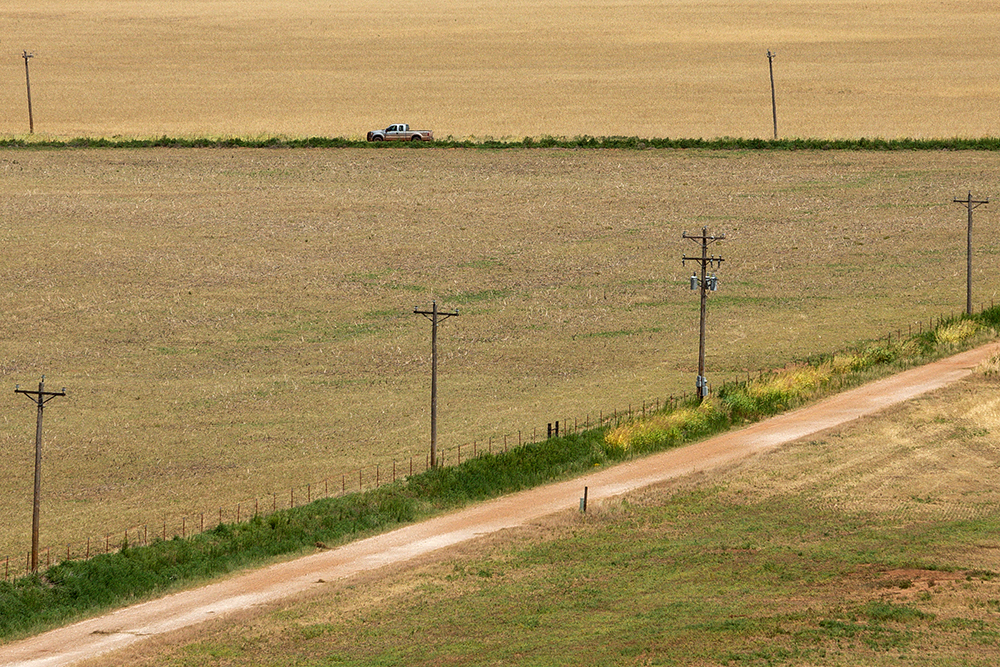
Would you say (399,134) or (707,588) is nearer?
(707,588)

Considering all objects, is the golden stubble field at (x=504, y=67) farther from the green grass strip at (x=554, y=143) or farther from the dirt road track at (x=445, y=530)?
the dirt road track at (x=445, y=530)

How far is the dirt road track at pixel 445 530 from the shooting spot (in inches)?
1459

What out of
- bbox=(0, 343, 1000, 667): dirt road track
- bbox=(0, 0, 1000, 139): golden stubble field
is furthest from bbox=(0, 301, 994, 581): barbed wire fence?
bbox=(0, 0, 1000, 139): golden stubble field

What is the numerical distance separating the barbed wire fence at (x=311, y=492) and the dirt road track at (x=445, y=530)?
2.83 meters

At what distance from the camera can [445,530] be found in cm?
4531

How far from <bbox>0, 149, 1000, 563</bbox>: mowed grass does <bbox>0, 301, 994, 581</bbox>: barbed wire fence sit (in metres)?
0.34

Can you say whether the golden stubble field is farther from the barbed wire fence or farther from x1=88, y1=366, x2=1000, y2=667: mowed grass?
x1=88, y1=366, x2=1000, y2=667: mowed grass

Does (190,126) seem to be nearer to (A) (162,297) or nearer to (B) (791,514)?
(A) (162,297)

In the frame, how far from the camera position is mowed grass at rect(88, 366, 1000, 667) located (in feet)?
114

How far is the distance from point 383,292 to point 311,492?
93.6 feet

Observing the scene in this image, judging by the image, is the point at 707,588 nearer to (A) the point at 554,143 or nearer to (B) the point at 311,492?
(B) the point at 311,492

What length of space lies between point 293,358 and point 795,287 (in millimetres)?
26243

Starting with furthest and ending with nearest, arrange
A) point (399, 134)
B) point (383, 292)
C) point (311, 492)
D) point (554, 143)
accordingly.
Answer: point (399, 134) → point (554, 143) → point (383, 292) → point (311, 492)

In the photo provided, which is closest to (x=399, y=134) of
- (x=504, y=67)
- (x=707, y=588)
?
(x=504, y=67)
